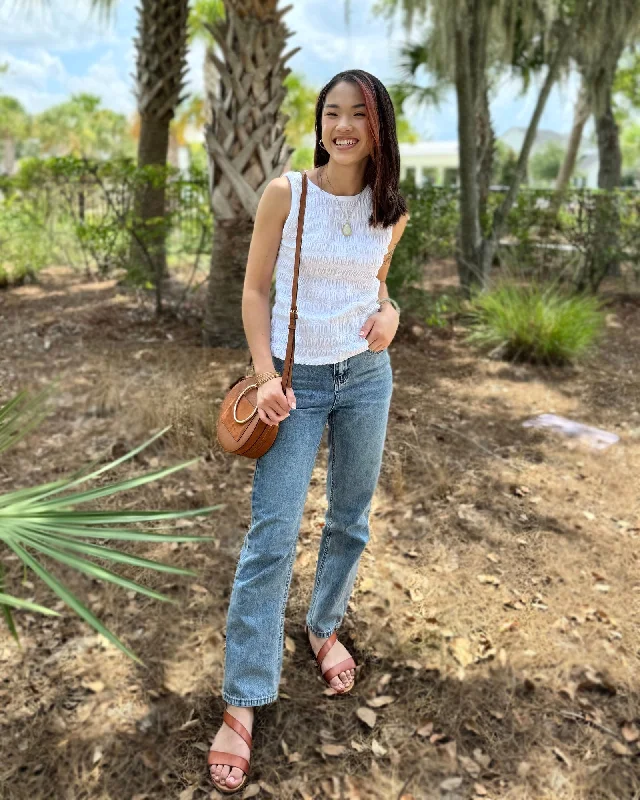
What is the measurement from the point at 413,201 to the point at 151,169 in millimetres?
2411

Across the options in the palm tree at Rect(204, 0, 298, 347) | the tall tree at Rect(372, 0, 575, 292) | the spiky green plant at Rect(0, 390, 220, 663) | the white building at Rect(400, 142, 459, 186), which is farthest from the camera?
the white building at Rect(400, 142, 459, 186)

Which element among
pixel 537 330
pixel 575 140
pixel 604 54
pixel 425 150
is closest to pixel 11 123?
pixel 425 150

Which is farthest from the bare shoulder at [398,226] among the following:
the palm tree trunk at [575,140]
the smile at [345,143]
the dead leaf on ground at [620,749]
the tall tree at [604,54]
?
the palm tree trunk at [575,140]

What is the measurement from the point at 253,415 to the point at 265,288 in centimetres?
34

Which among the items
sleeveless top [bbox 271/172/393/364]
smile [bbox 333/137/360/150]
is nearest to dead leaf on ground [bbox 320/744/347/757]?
sleeveless top [bbox 271/172/393/364]

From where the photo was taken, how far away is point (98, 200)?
8.02 m

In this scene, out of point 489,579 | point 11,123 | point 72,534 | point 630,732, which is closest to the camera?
point 72,534

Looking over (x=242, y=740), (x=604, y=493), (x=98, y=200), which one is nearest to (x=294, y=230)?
(x=242, y=740)

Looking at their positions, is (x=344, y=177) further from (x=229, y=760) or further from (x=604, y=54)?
(x=604, y=54)

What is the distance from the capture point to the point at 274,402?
180 cm

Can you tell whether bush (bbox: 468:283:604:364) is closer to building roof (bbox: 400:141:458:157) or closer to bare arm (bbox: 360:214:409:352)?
bare arm (bbox: 360:214:409:352)

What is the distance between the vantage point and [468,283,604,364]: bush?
5641 millimetres

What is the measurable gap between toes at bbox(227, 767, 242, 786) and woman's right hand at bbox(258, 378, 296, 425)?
1.02 meters

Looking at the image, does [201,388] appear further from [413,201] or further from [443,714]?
[413,201]
